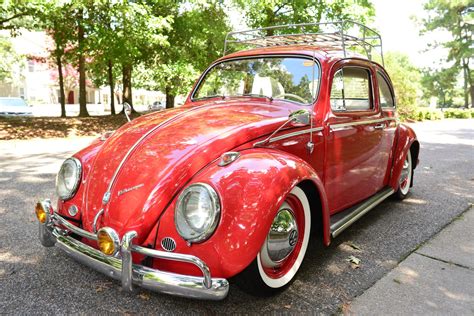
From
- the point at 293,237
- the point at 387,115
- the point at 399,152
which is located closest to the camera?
the point at 293,237

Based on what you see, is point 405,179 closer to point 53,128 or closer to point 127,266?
point 127,266

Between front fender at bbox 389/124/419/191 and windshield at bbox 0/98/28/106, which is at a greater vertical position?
windshield at bbox 0/98/28/106

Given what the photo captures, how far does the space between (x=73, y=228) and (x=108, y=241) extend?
41cm

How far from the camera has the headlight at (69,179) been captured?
2584 millimetres

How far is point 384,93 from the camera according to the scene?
14.4 feet

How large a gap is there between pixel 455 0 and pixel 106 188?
42900mm

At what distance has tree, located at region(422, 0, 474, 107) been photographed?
36.4 metres

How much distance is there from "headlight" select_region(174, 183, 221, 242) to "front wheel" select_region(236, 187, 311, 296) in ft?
1.37

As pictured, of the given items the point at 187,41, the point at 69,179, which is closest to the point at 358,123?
the point at 69,179

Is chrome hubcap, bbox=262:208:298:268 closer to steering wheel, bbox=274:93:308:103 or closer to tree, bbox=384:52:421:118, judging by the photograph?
steering wheel, bbox=274:93:308:103

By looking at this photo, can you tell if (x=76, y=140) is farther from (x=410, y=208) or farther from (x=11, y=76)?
(x=11, y=76)

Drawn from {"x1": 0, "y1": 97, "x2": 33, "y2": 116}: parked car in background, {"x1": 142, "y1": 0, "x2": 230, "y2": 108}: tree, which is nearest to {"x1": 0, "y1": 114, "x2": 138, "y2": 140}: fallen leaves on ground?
{"x1": 142, "y1": 0, "x2": 230, "y2": 108}: tree

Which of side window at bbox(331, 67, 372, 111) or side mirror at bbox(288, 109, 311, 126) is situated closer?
side mirror at bbox(288, 109, 311, 126)

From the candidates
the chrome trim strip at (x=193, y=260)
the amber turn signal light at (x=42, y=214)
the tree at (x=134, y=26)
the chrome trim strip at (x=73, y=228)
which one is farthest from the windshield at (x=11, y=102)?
the chrome trim strip at (x=193, y=260)
